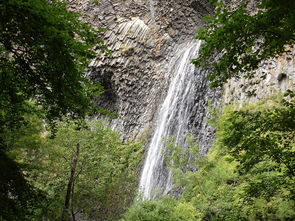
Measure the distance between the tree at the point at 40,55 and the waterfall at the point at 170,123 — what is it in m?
13.2

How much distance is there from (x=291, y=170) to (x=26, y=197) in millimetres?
4959

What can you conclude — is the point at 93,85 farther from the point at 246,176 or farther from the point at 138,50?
the point at 138,50

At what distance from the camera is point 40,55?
4953mm

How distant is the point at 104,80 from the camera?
30.1 m

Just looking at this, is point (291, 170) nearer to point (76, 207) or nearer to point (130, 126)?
point (76, 207)

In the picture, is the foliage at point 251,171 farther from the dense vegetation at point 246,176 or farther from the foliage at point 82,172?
the foliage at point 82,172

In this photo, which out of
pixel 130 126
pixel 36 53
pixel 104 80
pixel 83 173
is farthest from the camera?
pixel 104 80

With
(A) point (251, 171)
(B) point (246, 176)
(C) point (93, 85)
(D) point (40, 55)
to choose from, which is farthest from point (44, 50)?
(B) point (246, 176)

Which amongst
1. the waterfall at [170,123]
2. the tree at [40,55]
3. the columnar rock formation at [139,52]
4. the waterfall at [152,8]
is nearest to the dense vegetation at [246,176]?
the tree at [40,55]

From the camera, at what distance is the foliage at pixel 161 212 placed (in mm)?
9258

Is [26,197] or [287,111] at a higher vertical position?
[287,111]

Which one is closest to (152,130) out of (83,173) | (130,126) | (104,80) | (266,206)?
(130,126)

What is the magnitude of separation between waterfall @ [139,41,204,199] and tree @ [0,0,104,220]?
43.3ft

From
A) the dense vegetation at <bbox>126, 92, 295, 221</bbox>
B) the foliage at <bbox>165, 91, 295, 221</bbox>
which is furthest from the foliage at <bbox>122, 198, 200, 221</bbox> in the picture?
the foliage at <bbox>165, 91, 295, 221</bbox>
